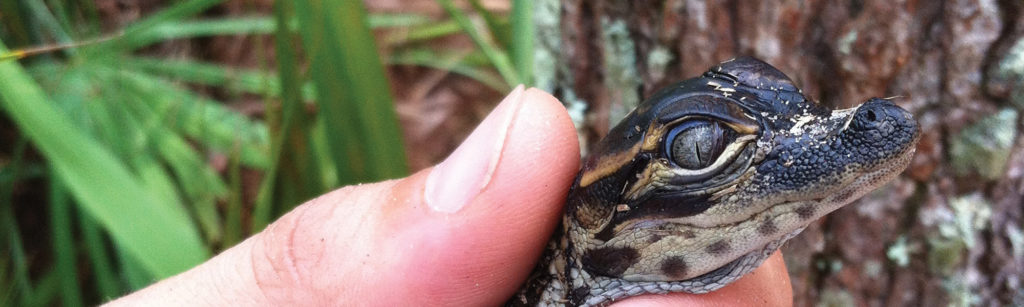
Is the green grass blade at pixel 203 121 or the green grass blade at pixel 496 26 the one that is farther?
the green grass blade at pixel 203 121

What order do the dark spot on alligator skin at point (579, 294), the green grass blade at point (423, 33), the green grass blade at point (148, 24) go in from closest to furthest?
the dark spot on alligator skin at point (579, 294), the green grass blade at point (148, 24), the green grass blade at point (423, 33)

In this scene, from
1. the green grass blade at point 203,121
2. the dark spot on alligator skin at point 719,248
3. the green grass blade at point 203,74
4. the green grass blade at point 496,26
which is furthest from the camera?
the green grass blade at point 203,74

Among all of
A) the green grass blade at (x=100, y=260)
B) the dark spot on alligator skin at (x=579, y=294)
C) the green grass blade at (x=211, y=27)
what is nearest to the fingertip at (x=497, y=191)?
the dark spot on alligator skin at (x=579, y=294)

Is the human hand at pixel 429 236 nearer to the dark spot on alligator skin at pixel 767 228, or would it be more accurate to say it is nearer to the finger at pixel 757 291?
the finger at pixel 757 291

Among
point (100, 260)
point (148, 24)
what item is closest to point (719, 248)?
point (148, 24)

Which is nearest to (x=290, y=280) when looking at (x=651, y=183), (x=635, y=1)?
(x=651, y=183)

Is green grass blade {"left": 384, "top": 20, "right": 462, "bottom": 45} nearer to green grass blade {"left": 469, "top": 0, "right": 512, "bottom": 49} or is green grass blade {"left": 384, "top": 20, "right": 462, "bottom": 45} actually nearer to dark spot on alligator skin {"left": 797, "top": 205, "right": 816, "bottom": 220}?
green grass blade {"left": 469, "top": 0, "right": 512, "bottom": 49}
